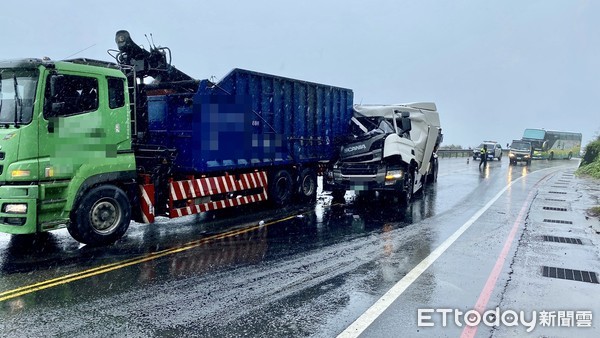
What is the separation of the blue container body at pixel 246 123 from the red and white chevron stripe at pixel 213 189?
0.29 metres

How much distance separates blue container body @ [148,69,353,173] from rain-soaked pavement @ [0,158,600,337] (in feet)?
5.18

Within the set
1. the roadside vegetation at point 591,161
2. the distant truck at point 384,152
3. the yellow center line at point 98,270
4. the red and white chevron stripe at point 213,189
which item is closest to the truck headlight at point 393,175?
the distant truck at point 384,152

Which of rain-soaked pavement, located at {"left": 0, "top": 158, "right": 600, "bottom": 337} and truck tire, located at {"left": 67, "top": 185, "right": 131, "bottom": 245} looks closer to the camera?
rain-soaked pavement, located at {"left": 0, "top": 158, "right": 600, "bottom": 337}

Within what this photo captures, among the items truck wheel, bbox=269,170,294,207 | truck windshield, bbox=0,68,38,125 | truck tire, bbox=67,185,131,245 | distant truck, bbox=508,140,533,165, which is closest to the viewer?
truck windshield, bbox=0,68,38,125

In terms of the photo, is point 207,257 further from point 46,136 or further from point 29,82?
point 29,82

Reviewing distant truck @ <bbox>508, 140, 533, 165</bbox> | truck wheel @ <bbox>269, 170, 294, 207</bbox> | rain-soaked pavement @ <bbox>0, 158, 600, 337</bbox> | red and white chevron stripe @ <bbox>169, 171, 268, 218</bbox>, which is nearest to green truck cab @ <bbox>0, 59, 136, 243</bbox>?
rain-soaked pavement @ <bbox>0, 158, 600, 337</bbox>

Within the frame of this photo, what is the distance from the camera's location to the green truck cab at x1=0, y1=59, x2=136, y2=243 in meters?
6.57

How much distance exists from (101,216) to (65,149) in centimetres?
130

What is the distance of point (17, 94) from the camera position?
265 inches

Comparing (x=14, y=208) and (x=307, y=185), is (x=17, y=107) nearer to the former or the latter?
(x=14, y=208)

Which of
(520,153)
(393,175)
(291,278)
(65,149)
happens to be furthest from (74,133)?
(520,153)

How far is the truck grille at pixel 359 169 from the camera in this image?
40.2 feet

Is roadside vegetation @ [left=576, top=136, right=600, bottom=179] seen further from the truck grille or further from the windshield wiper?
the windshield wiper

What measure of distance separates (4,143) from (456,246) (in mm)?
7376
